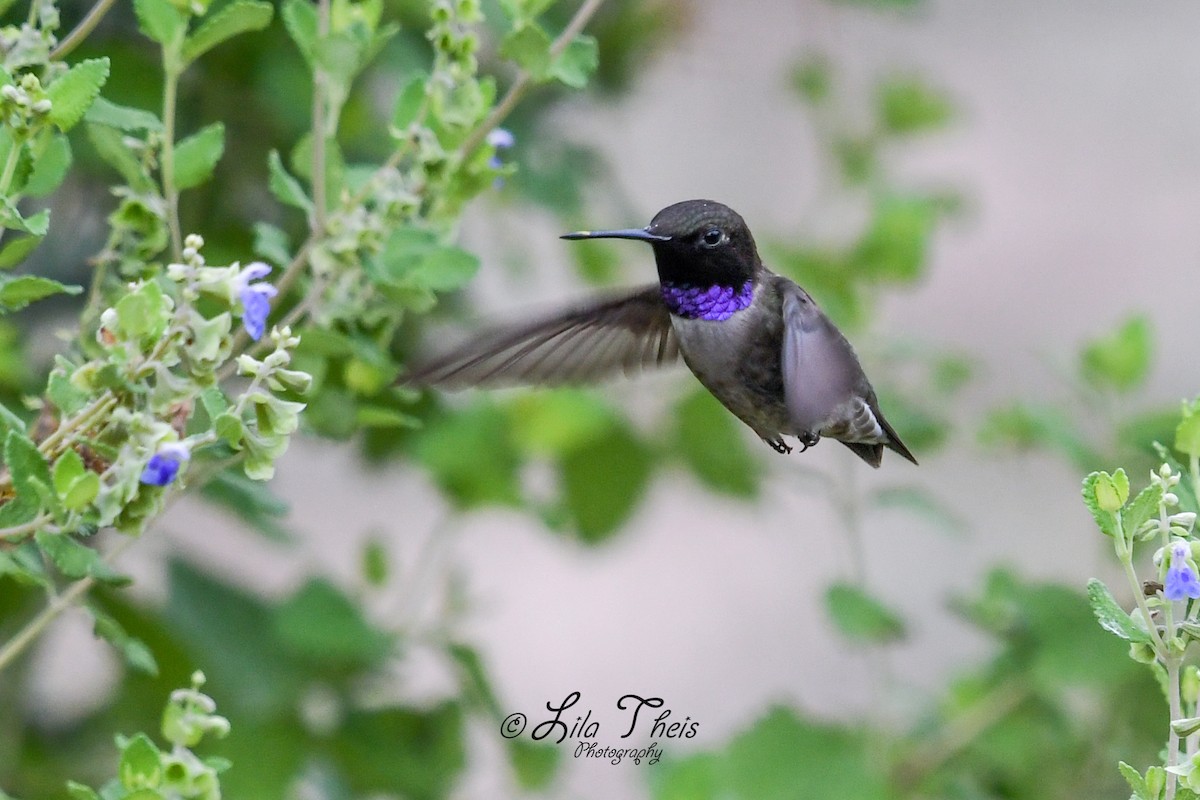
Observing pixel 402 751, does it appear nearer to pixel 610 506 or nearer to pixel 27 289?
pixel 610 506

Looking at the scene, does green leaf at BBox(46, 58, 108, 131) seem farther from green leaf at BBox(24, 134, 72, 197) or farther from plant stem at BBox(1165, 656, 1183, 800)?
plant stem at BBox(1165, 656, 1183, 800)

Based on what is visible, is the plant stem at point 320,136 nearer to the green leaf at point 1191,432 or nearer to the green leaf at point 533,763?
the green leaf at point 1191,432

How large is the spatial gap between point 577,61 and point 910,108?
4.40 ft

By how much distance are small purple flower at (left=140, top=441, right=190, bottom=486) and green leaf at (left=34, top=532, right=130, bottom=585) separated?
0.08 m

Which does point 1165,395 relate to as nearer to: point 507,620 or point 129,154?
point 507,620

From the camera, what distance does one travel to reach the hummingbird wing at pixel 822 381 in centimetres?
81

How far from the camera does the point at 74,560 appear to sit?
2.22ft

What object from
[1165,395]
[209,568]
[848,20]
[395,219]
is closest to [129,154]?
[395,219]

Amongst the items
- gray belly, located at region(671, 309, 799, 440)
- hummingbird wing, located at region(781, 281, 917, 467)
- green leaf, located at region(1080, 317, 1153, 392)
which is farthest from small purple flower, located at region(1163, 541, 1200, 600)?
green leaf, located at region(1080, 317, 1153, 392)

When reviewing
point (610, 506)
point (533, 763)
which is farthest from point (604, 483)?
point (533, 763)

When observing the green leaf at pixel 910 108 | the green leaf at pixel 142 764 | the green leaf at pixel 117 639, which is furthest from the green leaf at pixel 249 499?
the green leaf at pixel 910 108

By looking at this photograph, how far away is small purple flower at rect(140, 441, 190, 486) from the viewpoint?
1.97ft

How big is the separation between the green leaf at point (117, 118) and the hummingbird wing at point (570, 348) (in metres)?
0.21

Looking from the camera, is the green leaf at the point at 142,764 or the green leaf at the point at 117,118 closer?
the green leaf at the point at 142,764
